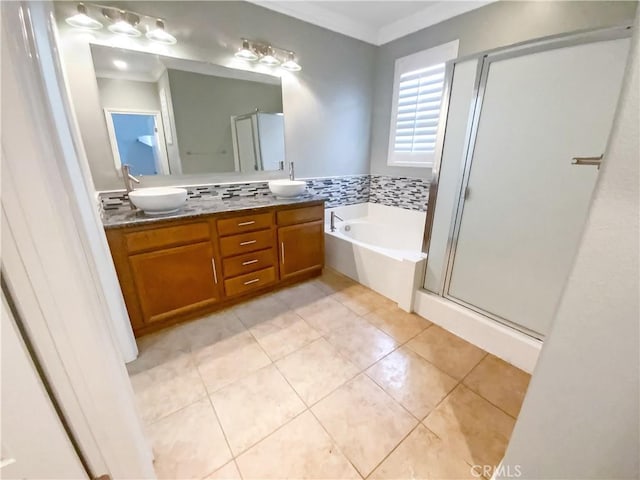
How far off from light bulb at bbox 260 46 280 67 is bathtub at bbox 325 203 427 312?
60.7 inches

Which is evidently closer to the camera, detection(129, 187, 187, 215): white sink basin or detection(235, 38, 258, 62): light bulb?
detection(129, 187, 187, 215): white sink basin

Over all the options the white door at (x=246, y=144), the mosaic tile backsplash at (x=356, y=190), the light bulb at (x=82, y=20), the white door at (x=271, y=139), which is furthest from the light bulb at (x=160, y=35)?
the mosaic tile backsplash at (x=356, y=190)

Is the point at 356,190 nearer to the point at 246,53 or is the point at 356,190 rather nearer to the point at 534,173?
the point at 246,53

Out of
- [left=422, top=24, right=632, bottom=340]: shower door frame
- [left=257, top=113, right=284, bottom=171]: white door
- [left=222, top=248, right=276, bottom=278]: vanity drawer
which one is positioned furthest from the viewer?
[left=257, top=113, right=284, bottom=171]: white door

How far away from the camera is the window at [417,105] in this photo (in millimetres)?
2449

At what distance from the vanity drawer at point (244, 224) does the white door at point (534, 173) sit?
4.65 ft

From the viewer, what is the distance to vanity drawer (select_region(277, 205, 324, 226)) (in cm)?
215

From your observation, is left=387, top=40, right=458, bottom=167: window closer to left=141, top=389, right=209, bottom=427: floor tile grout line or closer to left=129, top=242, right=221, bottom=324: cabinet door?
left=129, top=242, right=221, bottom=324: cabinet door

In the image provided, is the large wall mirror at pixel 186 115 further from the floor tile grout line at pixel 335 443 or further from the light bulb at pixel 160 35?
the floor tile grout line at pixel 335 443

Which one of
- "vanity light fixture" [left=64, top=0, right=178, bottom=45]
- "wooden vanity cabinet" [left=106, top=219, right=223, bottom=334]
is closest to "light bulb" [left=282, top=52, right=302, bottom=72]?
"vanity light fixture" [left=64, top=0, right=178, bottom=45]

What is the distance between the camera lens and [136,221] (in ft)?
5.03

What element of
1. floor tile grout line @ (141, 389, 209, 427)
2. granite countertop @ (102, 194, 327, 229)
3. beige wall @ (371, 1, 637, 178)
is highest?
beige wall @ (371, 1, 637, 178)

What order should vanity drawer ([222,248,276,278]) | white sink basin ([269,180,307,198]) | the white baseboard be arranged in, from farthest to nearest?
white sink basin ([269,180,307,198]), vanity drawer ([222,248,276,278]), the white baseboard

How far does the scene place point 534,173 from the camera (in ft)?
4.49
